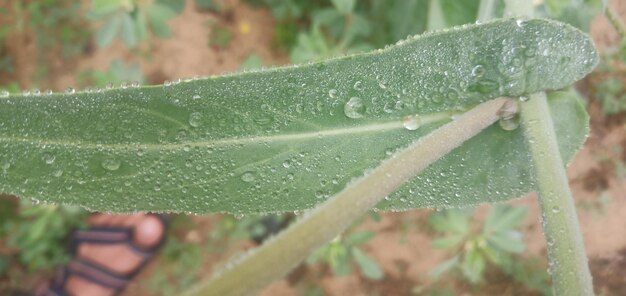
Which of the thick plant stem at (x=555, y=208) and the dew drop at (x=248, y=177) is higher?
the thick plant stem at (x=555, y=208)

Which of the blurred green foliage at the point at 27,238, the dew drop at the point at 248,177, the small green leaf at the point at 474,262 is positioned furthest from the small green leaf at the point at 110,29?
the small green leaf at the point at 474,262

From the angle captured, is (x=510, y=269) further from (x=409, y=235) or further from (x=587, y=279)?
(x=587, y=279)

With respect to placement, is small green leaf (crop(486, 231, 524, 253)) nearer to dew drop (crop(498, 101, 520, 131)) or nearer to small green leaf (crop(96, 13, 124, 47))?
dew drop (crop(498, 101, 520, 131))

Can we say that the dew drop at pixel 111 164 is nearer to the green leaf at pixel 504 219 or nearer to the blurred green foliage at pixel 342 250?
the blurred green foliage at pixel 342 250

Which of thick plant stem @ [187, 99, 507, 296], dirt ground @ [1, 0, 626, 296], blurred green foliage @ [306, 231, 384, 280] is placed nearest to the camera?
thick plant stem @ [187, 99, 507, 296]

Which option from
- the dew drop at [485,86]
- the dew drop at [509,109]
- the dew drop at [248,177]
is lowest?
the dew drop at [248,177]

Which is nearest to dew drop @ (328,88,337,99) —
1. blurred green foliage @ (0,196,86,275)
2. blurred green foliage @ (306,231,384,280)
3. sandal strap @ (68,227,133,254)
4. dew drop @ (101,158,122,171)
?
dew drop @ (101,158,122,171)

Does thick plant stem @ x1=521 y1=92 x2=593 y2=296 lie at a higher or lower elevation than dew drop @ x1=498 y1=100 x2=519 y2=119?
lower

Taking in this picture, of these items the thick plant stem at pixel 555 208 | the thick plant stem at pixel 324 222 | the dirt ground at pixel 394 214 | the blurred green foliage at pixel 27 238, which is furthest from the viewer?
the blurred green foliage at pixel 27 238

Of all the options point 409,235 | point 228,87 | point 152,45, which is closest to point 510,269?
point 409,235
